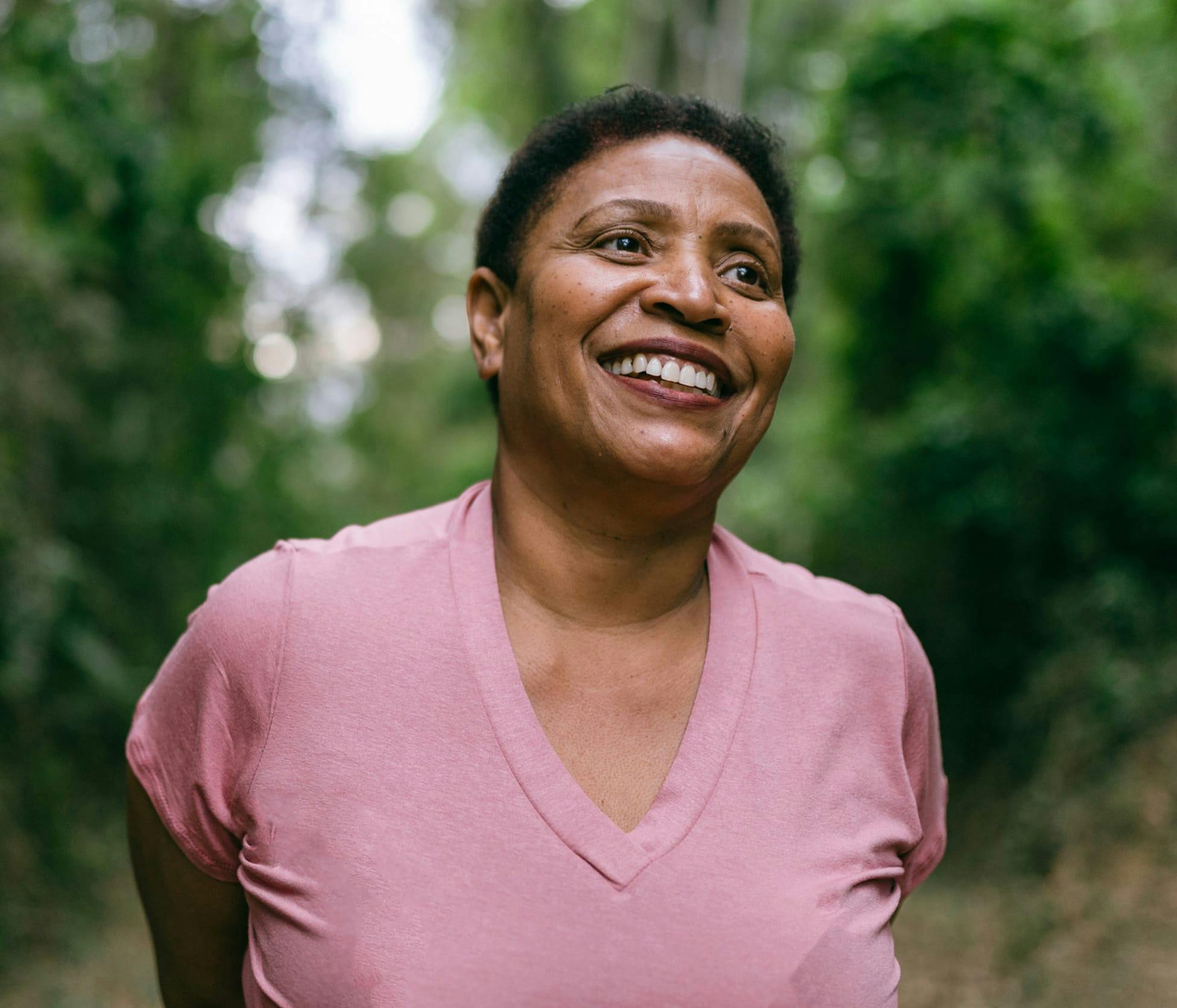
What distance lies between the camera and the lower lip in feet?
5.44

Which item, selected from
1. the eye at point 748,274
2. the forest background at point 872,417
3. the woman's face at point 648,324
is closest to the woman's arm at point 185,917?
the woman's face at point 648,324

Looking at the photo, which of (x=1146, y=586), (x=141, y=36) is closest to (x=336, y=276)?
(x=141, y=36)

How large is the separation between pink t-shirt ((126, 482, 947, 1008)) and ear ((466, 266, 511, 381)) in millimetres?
337

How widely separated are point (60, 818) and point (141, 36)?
5.41 metres

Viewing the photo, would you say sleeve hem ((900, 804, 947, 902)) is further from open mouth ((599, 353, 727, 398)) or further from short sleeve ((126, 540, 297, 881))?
short sleeve ((126, 540, 297, 881))

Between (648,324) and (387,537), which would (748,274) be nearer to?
(648,324)

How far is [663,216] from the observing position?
1.73 metres

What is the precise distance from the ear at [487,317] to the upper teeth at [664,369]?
11.8 inches

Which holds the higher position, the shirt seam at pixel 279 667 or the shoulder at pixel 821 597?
the shoulder at pixel 821 597

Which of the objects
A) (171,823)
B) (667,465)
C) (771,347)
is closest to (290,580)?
(171,823)

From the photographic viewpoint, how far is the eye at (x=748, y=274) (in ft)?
5.89

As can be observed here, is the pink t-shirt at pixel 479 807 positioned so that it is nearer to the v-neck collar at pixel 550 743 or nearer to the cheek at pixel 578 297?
the v-neck collar at pixel 550 743

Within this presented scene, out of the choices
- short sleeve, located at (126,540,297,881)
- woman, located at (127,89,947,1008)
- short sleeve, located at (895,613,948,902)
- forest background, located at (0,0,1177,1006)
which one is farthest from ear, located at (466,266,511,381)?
forest background, located at (0,0,1177,1006)

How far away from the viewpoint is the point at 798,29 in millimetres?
13883
